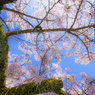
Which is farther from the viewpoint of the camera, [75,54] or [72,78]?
[75,54]

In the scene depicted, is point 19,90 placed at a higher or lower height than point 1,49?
lower

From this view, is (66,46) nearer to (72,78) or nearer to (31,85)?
(72,78)

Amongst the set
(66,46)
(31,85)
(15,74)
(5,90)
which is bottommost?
(5,90)

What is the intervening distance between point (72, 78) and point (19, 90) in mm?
1606

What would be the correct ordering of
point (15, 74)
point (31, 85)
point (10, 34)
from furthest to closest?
point (10, 34) < point (31, 85) < point (15, 74)

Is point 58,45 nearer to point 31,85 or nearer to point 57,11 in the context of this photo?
point 57,11

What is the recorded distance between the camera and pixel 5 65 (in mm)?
2391

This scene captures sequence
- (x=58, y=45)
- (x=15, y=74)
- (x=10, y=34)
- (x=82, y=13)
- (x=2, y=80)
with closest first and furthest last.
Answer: (x=15, y=74) → (x=2, y=80) → (x=10, y=34) → (x=82, y=13) → (x=58, y=45)

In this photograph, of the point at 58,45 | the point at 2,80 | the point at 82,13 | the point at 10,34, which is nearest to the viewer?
the point at 2,80

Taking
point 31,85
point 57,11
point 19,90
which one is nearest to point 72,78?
point 31,85

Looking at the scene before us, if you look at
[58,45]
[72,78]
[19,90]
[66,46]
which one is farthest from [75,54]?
[19,90]

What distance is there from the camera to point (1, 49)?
7.54ft

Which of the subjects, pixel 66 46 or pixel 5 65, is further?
pixel 66 46

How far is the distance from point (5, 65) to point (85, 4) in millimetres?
3283
